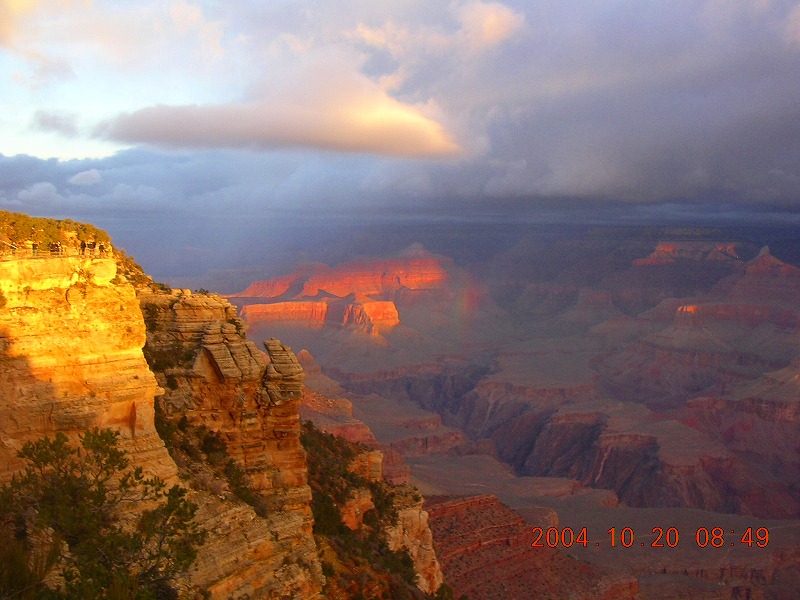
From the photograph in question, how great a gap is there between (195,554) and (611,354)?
151471 mm

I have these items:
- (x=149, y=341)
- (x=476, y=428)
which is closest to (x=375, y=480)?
(x=149, y=341)

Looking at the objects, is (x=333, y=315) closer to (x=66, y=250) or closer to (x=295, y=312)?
(x=295, y=312)

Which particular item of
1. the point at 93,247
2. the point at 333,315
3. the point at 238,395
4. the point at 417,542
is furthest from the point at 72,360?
the point at 333,315

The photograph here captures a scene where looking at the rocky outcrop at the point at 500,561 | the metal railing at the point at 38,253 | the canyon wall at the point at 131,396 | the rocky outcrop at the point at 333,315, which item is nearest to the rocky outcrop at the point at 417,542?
the canyon wall at the point at 131,396

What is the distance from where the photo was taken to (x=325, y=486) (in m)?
23.4

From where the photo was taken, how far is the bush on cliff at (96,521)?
36.3 ft

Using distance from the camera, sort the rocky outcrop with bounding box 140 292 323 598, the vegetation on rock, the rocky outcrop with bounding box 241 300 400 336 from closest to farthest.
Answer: the rocky outcrop with bounding box 140 292 323 598, the vegetation on rock, the rocky outcrop with bounding box 241 300 400 336

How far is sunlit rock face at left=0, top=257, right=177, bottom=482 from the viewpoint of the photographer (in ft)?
40.5

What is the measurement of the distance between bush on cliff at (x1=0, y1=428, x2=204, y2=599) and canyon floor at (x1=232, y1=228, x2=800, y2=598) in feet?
114

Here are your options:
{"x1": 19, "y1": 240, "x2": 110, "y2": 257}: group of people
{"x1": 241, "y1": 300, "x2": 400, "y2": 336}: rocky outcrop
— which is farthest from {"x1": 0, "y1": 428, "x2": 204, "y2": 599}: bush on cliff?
{"x1": 241, "y1": 300, "x2": 400, "y2": 336}: rocky outcrop

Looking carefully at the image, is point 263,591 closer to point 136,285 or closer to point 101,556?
point 101,556

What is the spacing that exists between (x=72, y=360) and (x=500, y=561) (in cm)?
3074
